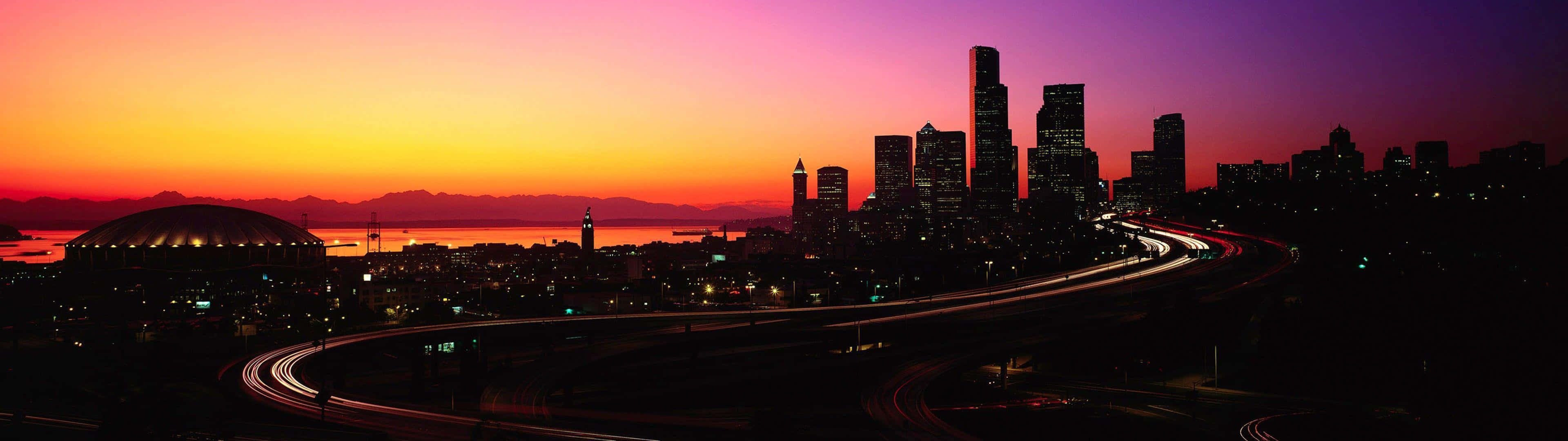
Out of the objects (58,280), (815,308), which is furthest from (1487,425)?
(58,280)

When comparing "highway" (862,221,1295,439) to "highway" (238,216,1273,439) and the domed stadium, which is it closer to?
"highway" (238,216,1273,439)

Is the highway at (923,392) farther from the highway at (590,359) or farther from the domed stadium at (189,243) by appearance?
the domed stadium at (189,243)

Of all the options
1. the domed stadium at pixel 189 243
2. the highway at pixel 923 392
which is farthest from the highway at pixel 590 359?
the domed stadium at pixel 189 243

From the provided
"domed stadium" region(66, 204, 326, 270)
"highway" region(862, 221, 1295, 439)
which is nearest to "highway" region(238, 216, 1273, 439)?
"highway" region(862, 221, 1295, 439)

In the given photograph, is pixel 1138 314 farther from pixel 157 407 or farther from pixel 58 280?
pixel 58 280

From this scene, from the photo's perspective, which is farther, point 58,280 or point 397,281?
point 397,281
